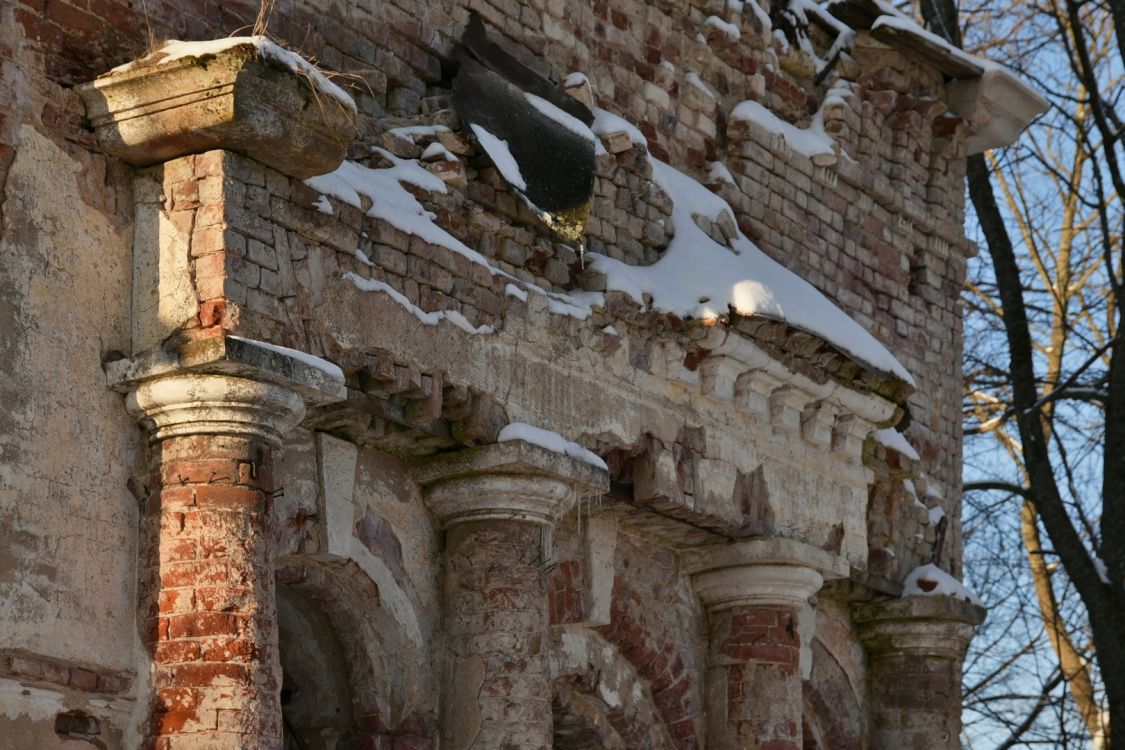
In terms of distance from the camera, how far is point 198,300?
7.45 metres

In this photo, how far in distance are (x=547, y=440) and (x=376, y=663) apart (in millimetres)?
1136

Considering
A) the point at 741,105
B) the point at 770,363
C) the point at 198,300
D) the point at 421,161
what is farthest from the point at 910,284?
the point at 198,300

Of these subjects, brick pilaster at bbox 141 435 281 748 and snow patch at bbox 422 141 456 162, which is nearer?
brick pilaster at bbox 141 435 281 748

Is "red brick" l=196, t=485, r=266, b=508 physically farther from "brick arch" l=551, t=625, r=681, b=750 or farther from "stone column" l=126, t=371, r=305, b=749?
"brick arch" l=551, t=625, r=681, b=750

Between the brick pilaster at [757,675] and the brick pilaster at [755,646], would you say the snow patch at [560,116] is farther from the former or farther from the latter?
the brick pilaster at [757,675]

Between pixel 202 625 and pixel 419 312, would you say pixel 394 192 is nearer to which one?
pixel 419 312

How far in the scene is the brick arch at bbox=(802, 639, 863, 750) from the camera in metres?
11.6

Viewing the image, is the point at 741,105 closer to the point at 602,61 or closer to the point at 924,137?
the point at 602,61

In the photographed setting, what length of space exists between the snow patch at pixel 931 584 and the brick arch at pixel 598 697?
226 centimetres

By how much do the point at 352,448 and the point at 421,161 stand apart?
1.23 meters

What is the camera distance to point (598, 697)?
32.4ft

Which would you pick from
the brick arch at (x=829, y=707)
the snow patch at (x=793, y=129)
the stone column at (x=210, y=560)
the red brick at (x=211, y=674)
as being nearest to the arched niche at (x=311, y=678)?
the stone column at (x=210, y=560)

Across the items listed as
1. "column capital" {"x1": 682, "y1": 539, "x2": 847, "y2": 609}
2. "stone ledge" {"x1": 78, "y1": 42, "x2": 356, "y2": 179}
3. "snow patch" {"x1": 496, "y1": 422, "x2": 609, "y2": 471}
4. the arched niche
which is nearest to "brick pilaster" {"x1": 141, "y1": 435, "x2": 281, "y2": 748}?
"stone ledge" {"x1": 78, "y1": 42, "x2": 356, "y2": 179}

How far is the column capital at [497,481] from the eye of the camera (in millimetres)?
8703
